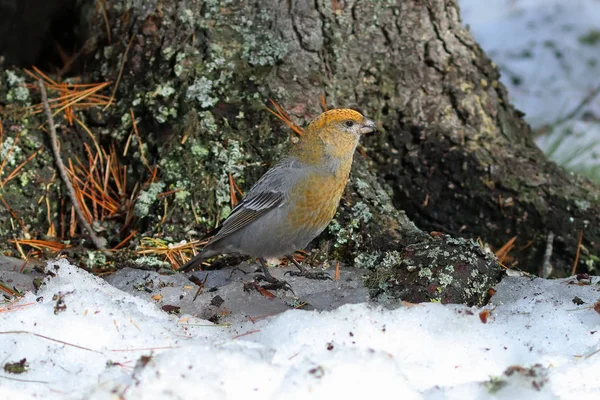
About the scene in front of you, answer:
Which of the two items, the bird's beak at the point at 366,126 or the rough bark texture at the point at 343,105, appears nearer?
the bird's beak at the point at 366,126

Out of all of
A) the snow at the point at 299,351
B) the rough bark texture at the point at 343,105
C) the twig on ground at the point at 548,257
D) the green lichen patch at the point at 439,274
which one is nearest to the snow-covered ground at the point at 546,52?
the rough bark texture at the point at 343,105

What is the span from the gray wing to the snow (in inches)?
36.5

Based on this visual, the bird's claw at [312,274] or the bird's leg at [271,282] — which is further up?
the bird's claw at [312,274]

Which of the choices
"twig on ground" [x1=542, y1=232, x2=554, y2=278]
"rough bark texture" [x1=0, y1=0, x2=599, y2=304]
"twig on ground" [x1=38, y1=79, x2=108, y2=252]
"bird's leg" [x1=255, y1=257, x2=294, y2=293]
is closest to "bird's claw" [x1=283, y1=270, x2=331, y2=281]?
"bird's leg" [x1=255, y1=257, x2=294, y2=293]

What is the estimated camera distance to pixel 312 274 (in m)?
4.23

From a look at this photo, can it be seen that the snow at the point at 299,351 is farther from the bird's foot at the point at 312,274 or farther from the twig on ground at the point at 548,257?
the twig on ground at the point at 548,257

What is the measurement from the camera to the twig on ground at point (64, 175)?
469 cm

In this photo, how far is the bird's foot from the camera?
4.18 metres

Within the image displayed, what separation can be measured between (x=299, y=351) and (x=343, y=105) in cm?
254

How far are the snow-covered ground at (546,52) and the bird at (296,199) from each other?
4347mm

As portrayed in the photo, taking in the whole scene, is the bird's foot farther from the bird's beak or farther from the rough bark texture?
the bird's beak

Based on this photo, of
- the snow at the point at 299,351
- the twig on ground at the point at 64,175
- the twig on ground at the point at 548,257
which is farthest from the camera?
the twig on ground at the point at 548,257

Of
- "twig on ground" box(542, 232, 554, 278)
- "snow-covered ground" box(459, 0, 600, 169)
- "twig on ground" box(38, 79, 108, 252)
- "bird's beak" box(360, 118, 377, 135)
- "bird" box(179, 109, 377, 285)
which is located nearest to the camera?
"bird" box(179, 109, 377, 285)

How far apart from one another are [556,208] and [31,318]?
355 centimetres
